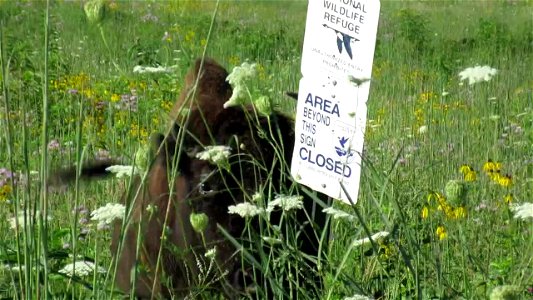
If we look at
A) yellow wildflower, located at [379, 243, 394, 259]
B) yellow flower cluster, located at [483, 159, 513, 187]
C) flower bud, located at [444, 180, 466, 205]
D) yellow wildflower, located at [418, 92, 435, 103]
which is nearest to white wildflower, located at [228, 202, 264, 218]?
flower bud, located at [444, 180, 466, 205]

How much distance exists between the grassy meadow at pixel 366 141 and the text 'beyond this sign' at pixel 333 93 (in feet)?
0.52

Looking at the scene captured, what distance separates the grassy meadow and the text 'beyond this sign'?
0.52ft

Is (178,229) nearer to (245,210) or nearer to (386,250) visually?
(386,250)

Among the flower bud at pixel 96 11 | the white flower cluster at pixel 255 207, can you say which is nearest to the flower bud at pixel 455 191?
the white flower cluster at pixel 255 207

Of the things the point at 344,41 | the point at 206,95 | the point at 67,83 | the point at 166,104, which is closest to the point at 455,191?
the point at 206,95

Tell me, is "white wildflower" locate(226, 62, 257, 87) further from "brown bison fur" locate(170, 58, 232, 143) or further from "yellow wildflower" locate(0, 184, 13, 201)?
"yellow wildflower" locate(0, 184, 13, 201)

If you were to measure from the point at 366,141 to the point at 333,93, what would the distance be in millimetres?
1990

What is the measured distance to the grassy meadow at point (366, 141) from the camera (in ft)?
6.40

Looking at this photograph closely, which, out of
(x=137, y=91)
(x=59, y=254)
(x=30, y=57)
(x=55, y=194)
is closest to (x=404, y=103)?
(x=137, y=91)

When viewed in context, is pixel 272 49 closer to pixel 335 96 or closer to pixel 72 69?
pixel 72 69

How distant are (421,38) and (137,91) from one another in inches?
193

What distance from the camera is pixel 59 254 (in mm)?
2246

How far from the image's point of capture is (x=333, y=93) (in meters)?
3.24

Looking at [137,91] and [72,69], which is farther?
[72,69]
